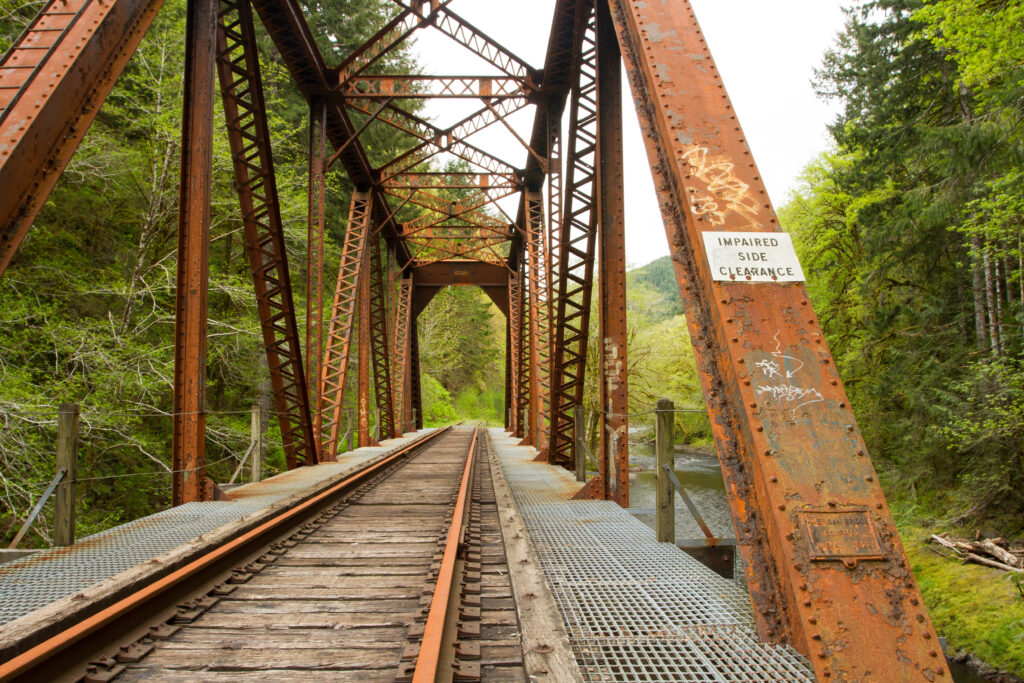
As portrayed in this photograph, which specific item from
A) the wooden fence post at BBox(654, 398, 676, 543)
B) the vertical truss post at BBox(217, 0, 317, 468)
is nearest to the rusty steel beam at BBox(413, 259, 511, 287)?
the vertical truss post at BBox(217, 0, 317, 468)

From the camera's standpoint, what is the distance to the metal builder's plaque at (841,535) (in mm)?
1923

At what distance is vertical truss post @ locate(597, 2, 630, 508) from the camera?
5.30 meters

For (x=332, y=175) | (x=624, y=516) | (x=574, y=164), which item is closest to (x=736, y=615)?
(x=624, y=516)

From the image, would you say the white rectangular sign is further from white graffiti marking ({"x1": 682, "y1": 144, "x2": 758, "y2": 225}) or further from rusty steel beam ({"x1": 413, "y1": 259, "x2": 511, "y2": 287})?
rusty steel beam ({"x1": 413, "y1": 259, "x2": 511, "y2": 287})

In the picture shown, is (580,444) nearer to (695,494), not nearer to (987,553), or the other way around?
(987,553)

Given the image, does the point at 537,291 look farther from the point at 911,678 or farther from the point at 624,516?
the point at 911,678

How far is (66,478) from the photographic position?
3.79 m

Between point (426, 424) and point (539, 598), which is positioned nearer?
point (539, 598)

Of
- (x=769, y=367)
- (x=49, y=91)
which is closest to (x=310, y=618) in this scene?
(x=769, y=367)

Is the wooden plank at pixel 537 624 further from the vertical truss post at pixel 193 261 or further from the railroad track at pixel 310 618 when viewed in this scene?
the vertical truss post at pixel 193 261

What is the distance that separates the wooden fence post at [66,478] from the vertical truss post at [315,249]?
5641mm

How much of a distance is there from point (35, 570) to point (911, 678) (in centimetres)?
413

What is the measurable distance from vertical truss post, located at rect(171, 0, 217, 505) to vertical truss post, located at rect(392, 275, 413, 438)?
14.0m

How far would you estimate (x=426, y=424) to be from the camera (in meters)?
33.8
